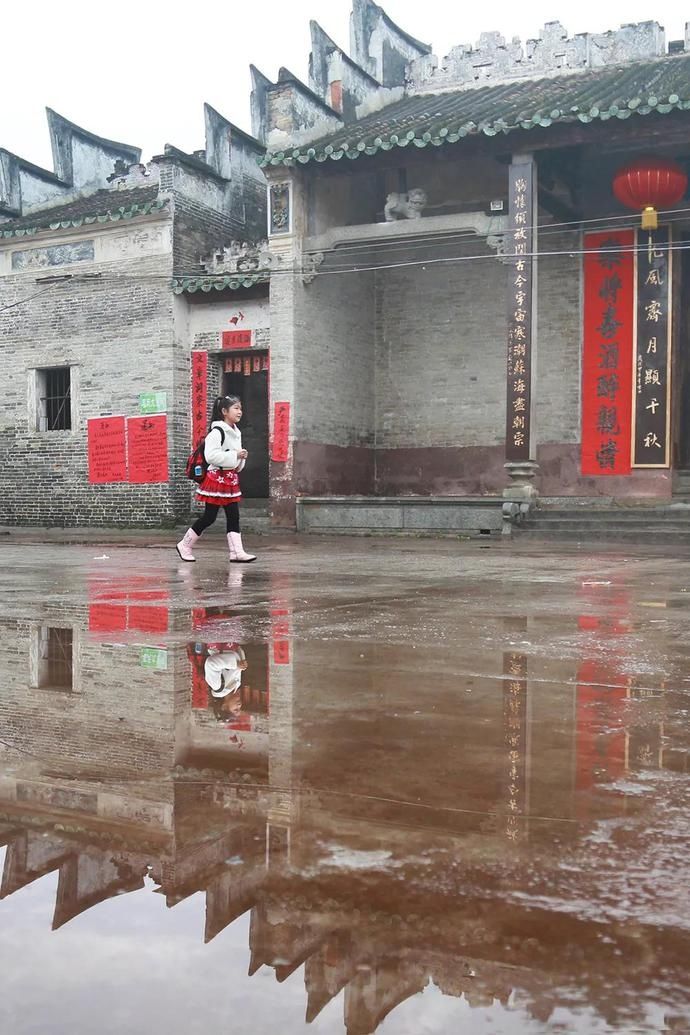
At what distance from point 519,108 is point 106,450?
847 centimetres

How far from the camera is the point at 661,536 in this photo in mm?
12453

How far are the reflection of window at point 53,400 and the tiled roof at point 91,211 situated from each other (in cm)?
240

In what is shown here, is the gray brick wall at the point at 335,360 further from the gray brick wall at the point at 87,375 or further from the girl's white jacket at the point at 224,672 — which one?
the girl's white jacket at the point at 224,672

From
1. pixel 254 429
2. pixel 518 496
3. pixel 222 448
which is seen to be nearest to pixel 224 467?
pixel 222 448

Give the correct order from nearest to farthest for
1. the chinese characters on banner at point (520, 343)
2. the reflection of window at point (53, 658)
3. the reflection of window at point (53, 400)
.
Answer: the reflection of window at point (53, 658) → the chinese characters on banner at point (520, 343) → the reflection of window at point (53, 400)

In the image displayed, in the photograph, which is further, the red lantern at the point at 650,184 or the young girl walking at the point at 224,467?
the red lantern at the point at 650,184

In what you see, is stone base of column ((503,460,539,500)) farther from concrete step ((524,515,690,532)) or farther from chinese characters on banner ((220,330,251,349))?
chinese characters on banner ((220,330,251,349))

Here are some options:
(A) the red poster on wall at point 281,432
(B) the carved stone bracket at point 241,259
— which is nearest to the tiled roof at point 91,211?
(B) the carved stone bracket at point 241,259

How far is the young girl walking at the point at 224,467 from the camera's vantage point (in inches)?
355

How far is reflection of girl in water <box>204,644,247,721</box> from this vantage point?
3.07 meters

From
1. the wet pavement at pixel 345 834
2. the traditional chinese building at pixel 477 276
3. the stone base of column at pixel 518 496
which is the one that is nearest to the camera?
the wet pavement at pixel 345 834

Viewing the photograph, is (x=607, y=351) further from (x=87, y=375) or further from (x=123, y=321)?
(x=87, y=375)

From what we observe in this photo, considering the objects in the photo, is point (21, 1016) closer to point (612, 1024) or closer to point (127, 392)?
point (612, 1024)

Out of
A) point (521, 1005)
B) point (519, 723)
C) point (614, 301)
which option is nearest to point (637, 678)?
point (519, 723)
